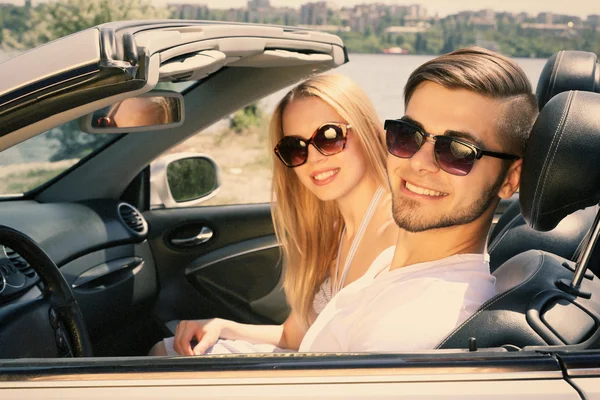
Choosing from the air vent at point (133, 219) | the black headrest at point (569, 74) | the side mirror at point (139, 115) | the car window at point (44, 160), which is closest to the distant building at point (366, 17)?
the car window at point (44, 160)

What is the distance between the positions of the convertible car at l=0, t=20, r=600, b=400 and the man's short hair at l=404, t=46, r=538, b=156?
0.47 feet

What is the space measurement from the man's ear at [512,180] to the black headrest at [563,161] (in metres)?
0.14

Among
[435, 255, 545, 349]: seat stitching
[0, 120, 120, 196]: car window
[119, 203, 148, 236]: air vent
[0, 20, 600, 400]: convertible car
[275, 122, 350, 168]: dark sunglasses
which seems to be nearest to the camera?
[0, 20, 600, 400]: convertible car

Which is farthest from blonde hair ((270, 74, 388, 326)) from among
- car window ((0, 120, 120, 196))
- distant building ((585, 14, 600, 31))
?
distant building ((585, 14, 600, 31))

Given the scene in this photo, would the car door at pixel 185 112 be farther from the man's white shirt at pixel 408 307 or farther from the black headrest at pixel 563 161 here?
the black headrest at pixel 563 161

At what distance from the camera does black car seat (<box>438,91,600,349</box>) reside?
5.48 feet

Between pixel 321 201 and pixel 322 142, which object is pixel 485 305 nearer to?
pixel 322 142

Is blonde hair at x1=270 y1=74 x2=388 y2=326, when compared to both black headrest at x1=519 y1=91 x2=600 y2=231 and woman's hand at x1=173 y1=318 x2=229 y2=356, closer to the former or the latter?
woman's hand at x1=173 y1=318 x2=229 y2=356

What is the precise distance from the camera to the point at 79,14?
1186cm

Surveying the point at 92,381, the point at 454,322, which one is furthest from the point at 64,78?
the point at 454,322

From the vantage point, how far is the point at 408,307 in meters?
1.84

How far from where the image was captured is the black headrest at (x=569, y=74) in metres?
2.40

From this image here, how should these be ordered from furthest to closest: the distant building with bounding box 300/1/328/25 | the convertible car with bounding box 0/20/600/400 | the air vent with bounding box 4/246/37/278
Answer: the distant building with bounding box 300/1/328/25
the air vent with bounding box 4/246/37/278
the convertible car with bounding box 0/20/600/400

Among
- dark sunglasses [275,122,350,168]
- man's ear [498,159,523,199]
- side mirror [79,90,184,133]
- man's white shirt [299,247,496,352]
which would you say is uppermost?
side mirror [79,90,184,133]
